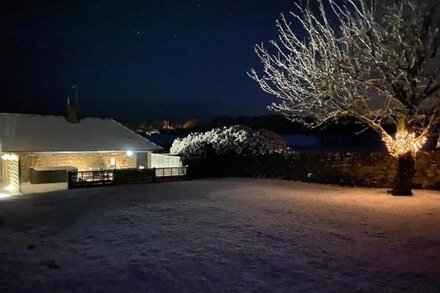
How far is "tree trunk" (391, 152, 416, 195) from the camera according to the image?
521 inches

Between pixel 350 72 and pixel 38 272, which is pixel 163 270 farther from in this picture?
pixel 350 72

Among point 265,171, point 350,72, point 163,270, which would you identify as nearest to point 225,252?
point 163,270

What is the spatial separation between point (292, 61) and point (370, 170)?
6.26 meters

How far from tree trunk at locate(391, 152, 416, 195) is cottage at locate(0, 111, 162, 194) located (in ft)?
53.0

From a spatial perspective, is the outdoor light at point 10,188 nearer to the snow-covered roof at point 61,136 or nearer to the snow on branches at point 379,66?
the snow-covered roof at point 61,136

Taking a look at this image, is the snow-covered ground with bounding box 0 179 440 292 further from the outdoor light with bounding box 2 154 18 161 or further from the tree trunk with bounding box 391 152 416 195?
the outdoor light with bounding box 2 154 18 161

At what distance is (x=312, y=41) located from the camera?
13.7 meters

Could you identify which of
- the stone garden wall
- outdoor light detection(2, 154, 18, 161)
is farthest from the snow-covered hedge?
outdoor light detection(2, 154, 18, 161)

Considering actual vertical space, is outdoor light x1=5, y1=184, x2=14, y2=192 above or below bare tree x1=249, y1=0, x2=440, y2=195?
below

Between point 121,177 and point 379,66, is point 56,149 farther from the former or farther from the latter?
point 379,66

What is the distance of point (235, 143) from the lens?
22.3 meters

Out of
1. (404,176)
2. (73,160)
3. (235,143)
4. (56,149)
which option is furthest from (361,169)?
(56,149)

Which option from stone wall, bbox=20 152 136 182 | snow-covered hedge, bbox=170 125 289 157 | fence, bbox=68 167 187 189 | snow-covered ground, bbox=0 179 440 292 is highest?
snow-covered hedge, bbox=170 125 289 157

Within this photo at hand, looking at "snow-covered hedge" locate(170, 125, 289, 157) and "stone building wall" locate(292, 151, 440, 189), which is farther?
"snow-covered hedge" locate(170, 125, 289, 157)
